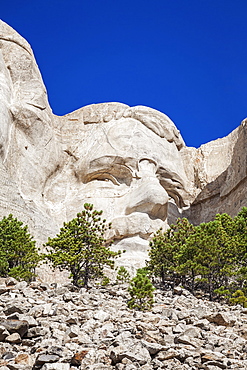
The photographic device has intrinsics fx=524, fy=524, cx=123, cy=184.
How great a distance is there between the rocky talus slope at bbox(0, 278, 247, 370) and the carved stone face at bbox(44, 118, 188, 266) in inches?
990

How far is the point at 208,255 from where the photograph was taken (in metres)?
22.5

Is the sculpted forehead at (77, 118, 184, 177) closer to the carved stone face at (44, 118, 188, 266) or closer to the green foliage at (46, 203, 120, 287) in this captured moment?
the carved stone face at (44, 118, 188, 266)

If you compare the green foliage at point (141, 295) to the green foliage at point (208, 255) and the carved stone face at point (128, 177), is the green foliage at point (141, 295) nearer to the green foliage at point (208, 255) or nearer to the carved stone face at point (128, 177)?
the green foliage at point (208, 255)

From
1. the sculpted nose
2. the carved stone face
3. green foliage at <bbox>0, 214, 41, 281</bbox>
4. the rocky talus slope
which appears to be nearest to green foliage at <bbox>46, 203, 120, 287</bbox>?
green foliage at <bbox>0, 214, 41, 281</bbox>

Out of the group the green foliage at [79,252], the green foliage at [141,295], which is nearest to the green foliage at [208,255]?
the green foliage at [79,252]

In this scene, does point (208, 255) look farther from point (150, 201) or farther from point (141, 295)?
point (150, 201)

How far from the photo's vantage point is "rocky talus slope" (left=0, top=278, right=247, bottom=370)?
8.66 m

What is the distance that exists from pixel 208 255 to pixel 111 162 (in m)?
24.5

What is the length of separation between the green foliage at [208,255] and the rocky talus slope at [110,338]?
8.37 m

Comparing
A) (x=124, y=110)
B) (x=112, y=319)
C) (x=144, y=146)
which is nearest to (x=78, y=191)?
(x=144, y=146)

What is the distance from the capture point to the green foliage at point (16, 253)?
22.1 meters

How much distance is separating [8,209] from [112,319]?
67.5ft

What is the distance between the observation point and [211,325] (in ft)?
38.0

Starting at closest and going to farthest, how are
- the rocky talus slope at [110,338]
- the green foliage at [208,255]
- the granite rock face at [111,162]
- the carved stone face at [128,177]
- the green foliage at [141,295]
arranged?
the rocky talus slope at [110,338] → the green foliage at [141,295] → the green foliage at [208,255] → the carved stone face at [128,177] → the granite rock face at [111,162]
